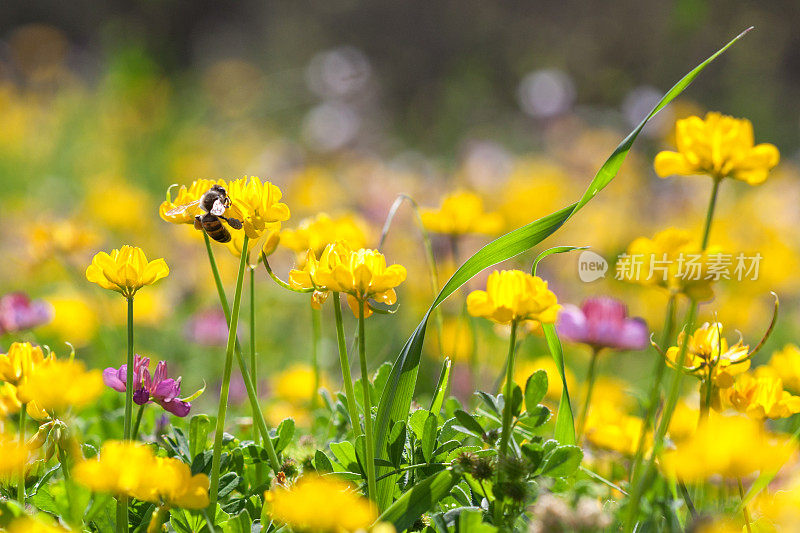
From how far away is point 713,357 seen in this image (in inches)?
31.2

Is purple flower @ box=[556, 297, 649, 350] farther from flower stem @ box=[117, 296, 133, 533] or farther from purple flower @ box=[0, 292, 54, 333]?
purple flower @ box=[0, 292, 54, 333]

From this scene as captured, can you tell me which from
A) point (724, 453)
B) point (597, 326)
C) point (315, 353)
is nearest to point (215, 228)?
point (315, 353)

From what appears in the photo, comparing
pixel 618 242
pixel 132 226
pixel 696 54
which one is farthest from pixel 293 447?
pixel 696 54

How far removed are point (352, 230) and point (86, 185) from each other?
3.46 m

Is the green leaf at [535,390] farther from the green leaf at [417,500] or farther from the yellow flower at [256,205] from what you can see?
the yellow flower at [256,205]

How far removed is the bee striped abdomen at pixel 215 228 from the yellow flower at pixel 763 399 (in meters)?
0.53

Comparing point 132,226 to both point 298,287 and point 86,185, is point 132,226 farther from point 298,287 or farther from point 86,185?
point 298,287

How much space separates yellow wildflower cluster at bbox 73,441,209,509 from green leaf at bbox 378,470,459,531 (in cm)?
16

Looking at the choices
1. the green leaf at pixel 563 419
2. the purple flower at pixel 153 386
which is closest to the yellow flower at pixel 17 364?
the purple flower at pixel 153 386

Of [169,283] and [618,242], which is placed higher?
[618,242]

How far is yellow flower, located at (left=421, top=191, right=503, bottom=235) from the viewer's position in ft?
4.10

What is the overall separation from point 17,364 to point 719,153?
71 cm

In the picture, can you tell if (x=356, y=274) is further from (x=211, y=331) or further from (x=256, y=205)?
(x=211, y=331)

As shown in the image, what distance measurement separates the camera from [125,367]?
795mm
